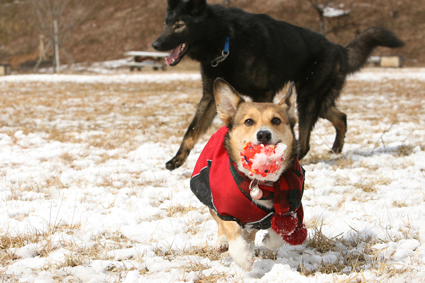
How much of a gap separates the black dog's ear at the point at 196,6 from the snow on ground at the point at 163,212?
70.3 inches

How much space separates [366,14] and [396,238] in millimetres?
34483

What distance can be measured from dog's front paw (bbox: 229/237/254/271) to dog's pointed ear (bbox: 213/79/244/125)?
757mm

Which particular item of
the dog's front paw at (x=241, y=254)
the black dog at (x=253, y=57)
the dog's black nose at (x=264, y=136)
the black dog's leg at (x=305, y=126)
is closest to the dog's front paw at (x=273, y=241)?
the dog's front paw at (x=241, y=254)

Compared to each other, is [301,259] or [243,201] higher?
[243,201]

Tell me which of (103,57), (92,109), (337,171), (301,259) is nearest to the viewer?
(301,259)

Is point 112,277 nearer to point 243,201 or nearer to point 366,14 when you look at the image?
point 243,201

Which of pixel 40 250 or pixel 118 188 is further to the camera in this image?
pixel 118 188

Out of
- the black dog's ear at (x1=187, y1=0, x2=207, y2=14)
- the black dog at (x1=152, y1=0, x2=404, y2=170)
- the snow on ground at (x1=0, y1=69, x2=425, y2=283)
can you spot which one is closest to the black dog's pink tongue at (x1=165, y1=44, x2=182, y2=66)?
the black dog at (x1=152, y1=0, x2=404, y2=170)

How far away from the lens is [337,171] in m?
3.90

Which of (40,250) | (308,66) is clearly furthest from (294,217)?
(308,66)

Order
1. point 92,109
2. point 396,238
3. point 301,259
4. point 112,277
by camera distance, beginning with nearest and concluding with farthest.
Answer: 1. point 112,277
2. point 301,259
3. point 396,238
4. point 92,109

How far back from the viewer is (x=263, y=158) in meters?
1.87

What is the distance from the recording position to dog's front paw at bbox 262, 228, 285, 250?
2.17 m

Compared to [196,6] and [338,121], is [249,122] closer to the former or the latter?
[196,6]
